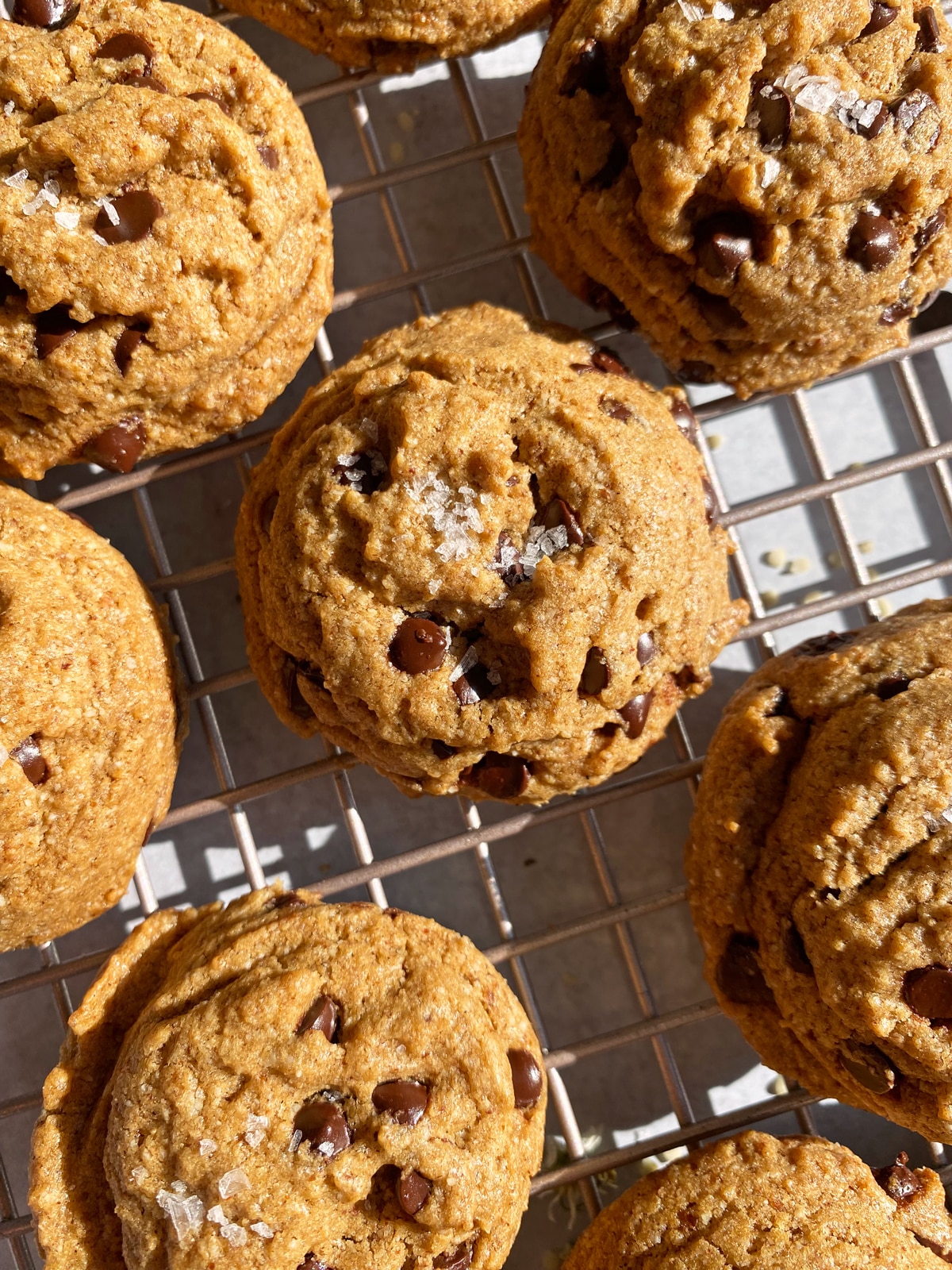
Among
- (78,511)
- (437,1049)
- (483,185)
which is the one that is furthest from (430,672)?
(483,185)

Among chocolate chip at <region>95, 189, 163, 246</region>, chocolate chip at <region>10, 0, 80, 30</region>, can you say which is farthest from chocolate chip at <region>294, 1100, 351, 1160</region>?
chocolate chip at <region>10, 0, 80, 30</region>

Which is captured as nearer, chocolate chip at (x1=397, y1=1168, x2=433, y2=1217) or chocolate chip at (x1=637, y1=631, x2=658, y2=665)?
chocolate chip at (x1=397, y1=1168, x2=433, y2=1217)

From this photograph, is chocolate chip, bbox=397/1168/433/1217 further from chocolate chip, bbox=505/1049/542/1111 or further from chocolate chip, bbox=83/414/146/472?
chocolate chip, bbox=83/414/146/472

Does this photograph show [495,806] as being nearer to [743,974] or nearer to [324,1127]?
[743,974]

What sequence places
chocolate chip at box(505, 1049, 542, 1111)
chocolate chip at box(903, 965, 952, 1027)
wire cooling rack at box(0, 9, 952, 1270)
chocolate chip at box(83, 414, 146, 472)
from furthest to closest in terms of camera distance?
wire cooling rack at box(0, 9, 952, 1270) < chocolate chip at box(83, 414, 146, 472) < chocolate chip at box(505, 1049, 542, 1111) < chocolate chip at box(903, 965, 952, 1027)

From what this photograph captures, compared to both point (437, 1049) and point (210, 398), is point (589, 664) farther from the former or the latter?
point (210, 398)

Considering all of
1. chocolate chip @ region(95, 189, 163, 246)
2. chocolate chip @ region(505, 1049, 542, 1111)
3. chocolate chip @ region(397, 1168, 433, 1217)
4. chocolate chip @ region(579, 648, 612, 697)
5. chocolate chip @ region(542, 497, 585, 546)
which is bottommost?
chocolate chip @ region(397, 1168, 433, 1217)

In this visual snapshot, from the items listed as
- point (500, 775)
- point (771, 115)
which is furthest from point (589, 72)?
point (500, 775)
